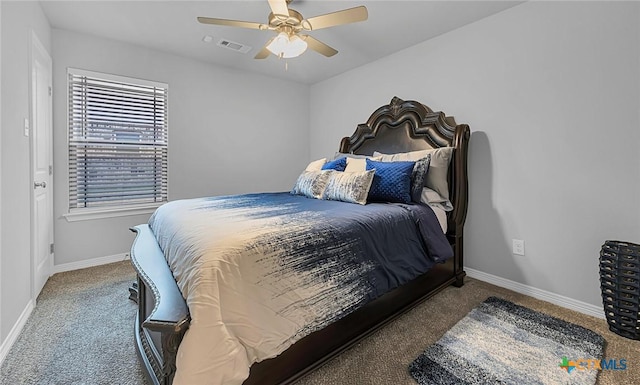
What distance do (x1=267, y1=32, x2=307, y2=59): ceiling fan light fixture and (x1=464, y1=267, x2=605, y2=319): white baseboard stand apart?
2.61 metres

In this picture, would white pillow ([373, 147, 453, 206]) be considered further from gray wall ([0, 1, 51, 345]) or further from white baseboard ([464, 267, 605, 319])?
gray wall ([0, 1, 51, 345])

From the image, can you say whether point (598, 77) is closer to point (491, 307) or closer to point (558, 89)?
point (558, 89)

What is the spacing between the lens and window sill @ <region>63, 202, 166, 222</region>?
9.68 feet

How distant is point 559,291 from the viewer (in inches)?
88.8

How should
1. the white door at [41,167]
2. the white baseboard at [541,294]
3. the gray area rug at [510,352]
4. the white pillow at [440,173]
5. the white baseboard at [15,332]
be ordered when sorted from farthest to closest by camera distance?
the white pillow at [440,173] → the white door at [41,167] → the white baseboard at [541,294] → the white baseboard at [15,332] → the gray area rug at [510,352]

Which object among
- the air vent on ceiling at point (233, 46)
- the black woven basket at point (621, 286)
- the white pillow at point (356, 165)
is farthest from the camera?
the air vent on ceiling at point (233, 46)

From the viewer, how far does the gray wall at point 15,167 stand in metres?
1.69

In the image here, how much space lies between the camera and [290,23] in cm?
208

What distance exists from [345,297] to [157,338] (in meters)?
0.94

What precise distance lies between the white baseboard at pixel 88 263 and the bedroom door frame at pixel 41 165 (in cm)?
9

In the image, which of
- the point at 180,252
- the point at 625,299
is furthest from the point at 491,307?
the point at 180,252

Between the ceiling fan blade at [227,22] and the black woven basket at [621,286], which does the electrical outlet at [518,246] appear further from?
the ceiling fan blade at [227,22]

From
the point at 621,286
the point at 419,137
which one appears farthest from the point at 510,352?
the point at 419,137

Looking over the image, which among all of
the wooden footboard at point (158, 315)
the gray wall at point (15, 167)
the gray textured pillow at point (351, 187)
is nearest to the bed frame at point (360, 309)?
the wooden footboard at point (158, 315)
